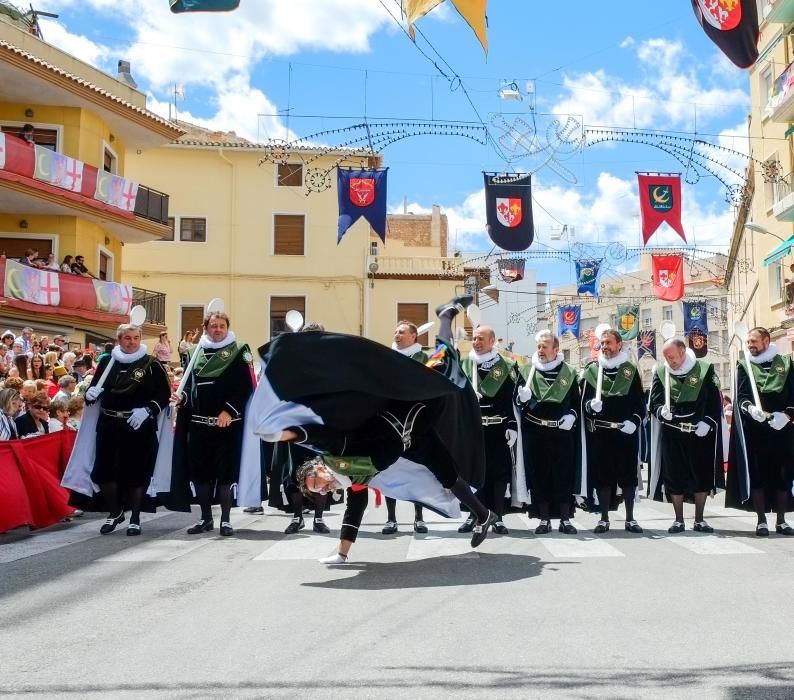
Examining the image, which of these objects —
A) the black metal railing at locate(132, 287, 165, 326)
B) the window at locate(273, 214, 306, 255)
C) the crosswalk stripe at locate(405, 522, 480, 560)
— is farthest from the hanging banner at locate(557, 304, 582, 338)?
the crosswalk stripe at locate(405, 522, 480, 560)

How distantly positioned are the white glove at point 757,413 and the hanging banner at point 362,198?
15860 millimetres

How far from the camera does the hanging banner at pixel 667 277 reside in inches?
1355

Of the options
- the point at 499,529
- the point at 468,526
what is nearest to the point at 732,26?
the point at 499,529

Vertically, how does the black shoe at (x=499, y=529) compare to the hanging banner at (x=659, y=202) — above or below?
below

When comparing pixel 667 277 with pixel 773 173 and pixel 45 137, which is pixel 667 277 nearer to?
pixel 773 173

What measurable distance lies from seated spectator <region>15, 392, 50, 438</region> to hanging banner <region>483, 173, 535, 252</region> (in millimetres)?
13513

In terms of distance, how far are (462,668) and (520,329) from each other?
70.9 meters

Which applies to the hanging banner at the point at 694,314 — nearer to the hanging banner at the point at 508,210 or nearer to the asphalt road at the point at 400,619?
the hanging banner at the point at 508,210

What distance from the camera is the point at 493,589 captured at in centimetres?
643

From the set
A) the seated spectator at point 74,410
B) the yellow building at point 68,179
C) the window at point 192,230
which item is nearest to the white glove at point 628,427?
the seated spectator at point 74,410

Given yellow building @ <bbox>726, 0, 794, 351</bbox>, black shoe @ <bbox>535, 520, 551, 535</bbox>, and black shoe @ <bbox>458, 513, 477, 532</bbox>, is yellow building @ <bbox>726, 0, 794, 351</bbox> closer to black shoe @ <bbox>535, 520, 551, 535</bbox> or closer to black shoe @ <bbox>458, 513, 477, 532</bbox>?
black shoe @ <bbox>535, 520, 551, 535</bbox>

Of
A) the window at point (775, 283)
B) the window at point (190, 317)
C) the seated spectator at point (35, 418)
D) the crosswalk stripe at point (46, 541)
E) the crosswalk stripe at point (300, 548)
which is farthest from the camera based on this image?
the window at point (190, 317)

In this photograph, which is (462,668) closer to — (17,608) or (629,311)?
(17,608)

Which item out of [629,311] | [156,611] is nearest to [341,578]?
[156,611]
